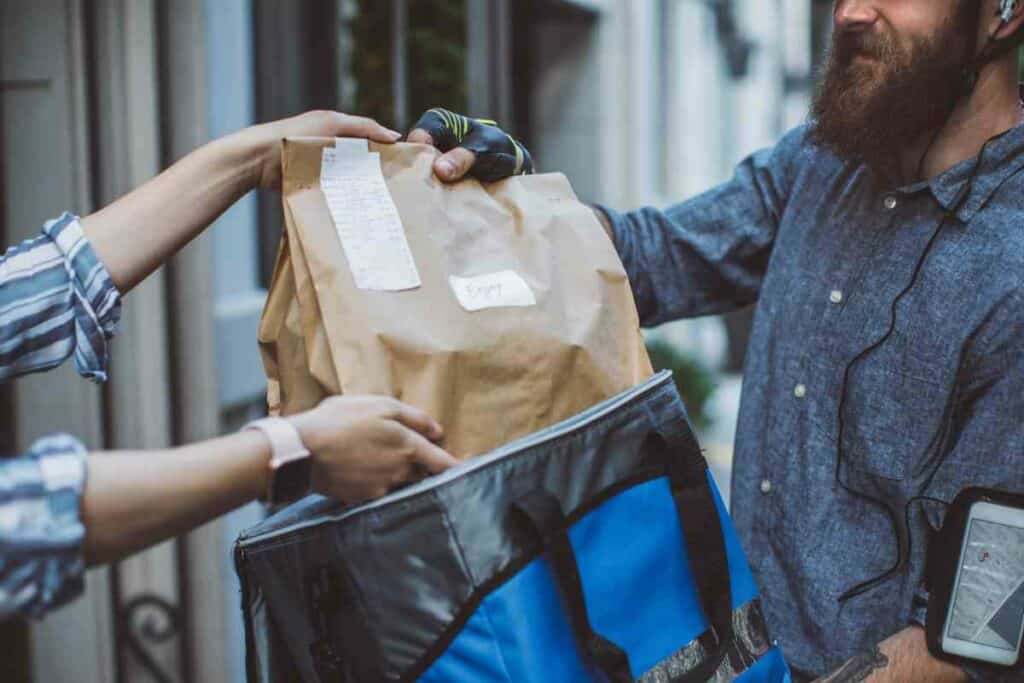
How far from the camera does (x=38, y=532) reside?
1102mm

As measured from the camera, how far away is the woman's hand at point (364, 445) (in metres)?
1.24

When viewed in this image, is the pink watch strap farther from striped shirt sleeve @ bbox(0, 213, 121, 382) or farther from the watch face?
striped shirt sleeve @ bbox(0, 213, 121, 382)

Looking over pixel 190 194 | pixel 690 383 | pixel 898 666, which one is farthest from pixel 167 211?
pixel 690 383

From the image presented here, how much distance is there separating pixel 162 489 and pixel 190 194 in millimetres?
535

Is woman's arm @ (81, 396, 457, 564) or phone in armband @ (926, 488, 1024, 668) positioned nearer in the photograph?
woman's arm @ (81, 396, 457, 564)

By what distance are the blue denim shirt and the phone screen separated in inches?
2.6

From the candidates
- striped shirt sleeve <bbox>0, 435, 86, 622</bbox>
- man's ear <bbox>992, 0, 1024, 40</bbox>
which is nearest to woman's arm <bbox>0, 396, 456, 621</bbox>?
striped shirt sleeve <bbox>0, 435, 86, 622</bbox>

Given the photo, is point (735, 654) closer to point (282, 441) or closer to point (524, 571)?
point (524, 571)

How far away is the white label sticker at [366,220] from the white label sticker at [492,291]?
6 cm

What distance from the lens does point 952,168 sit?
5.61 feet

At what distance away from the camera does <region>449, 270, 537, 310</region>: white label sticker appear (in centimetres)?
144

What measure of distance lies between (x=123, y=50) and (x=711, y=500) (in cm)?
209

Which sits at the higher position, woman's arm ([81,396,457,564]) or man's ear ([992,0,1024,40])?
man's ear ([992,0,1024,40])

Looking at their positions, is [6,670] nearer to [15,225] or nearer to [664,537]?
[15,225]
